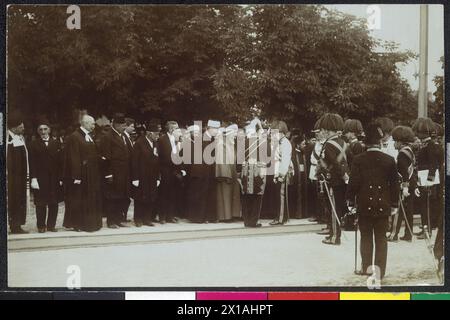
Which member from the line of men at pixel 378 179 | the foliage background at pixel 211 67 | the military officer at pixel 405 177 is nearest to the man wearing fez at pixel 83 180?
the foliage background at pixel 211 67

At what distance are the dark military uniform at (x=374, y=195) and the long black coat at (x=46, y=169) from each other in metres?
2.56

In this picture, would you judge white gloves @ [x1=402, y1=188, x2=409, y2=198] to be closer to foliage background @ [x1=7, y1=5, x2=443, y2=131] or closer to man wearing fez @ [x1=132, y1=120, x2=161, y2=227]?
foliage background @ [x1=7, y1=5, x2=443, y2=131]

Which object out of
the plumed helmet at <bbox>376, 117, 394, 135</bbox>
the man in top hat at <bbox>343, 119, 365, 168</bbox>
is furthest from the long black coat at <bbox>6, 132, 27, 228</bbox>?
the plumed helmet at <bbox>376, 117, 394, 135</bbox>

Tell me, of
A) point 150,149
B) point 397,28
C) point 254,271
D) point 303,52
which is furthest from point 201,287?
point 397,28

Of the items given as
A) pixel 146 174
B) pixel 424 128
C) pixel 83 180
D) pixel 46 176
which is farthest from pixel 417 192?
pixel 46 176

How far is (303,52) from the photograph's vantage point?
20.9 ft

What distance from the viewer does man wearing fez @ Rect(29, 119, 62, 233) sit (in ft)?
20.7

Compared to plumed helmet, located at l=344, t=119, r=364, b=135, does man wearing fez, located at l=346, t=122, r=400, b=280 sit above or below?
below

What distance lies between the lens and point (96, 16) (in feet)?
20.3

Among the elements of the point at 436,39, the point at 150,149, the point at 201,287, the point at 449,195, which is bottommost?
the point at 201,287

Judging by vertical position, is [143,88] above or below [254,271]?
above

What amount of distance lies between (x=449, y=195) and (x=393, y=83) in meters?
1.09

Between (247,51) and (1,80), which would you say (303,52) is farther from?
(1,80)

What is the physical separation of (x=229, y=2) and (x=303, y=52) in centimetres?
78
